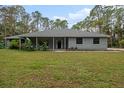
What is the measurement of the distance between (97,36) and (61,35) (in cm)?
404

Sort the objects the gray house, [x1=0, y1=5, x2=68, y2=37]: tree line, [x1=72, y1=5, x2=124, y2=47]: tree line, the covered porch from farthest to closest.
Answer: [x1=0, y1=5, x2=68, y2=37]: tree line < [x1=72, y1=5, x2=124, y2=47]: tree line < the covered porch < the gray house

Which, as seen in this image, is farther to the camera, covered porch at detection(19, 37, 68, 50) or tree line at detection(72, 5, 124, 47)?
tree line at detection(72, 5, 124, 47)

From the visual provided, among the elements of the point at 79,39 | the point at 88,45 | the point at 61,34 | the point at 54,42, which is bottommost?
the point at 88,45

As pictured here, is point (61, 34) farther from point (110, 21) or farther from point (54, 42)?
point (110, 21)

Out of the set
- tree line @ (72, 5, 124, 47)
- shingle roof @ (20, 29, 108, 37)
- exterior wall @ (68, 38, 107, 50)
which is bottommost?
exterior wall @ (68, 38, 107, 50)

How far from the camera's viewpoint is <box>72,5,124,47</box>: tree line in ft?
139

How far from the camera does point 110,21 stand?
43969 mm

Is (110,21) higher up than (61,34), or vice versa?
(110,21)

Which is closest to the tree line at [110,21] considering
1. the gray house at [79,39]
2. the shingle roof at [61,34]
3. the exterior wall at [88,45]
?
the exterior wall at [88,45]

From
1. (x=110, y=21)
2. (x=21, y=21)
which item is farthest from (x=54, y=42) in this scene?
(x=21, y=21)

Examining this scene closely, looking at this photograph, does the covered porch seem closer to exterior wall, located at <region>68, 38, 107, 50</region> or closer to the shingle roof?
the shingle roof

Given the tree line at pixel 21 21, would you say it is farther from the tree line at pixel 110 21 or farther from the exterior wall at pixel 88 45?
the exterior wall at pixel 88 45

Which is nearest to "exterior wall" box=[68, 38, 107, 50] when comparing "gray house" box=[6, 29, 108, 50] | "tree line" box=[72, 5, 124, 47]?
"gray house" box=[6, 29, 108, 50]

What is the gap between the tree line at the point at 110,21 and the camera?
42469 millimetres
